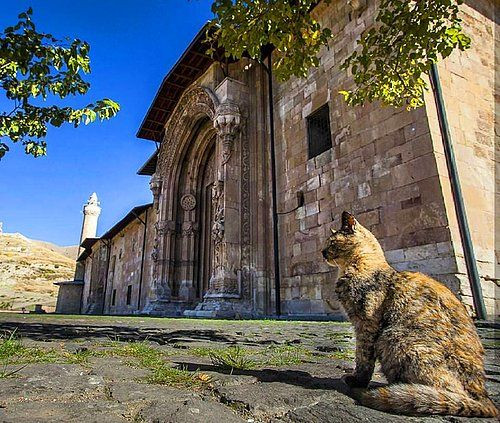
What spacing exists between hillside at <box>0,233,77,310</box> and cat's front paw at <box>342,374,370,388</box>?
3350cm

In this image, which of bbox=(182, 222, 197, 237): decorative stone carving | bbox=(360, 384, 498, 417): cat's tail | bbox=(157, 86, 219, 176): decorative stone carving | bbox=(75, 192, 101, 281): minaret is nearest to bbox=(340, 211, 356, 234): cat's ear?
bbox=(360, 384, 498, 417): cat's tail

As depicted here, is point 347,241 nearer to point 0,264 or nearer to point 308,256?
point 308,256

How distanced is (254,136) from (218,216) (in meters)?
2.80

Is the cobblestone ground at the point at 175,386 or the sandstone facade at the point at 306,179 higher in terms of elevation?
the sandstone facade at the point at 306,179

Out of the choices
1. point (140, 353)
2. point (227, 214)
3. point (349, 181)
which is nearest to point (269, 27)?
point (140, 353)

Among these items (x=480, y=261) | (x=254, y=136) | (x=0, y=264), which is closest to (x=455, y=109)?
(x=480, y=261)

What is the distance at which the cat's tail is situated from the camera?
1.42 m

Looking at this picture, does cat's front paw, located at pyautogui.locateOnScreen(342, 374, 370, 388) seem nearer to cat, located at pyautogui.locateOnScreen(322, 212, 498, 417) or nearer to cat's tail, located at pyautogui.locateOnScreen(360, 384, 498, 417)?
cat, located at pyautogui.locateOnScreen(322, 212, 498, 417)

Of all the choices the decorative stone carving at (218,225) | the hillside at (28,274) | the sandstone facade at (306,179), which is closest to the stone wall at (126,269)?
the sandstone facade at (306,179)

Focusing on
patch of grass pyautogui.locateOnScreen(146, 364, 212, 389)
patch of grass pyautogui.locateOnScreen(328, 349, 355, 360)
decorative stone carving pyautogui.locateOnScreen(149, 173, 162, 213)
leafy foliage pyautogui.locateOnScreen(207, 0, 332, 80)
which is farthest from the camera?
decorative stone carving pyautogui.locateOnScreen(149, 173, 162, 213)

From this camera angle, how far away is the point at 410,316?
1.76 metres

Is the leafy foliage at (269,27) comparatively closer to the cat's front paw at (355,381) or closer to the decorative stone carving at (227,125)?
the cat's front paw at (355,381)

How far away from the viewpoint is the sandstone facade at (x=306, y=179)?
249 inches

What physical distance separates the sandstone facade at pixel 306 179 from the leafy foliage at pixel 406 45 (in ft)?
7.40
